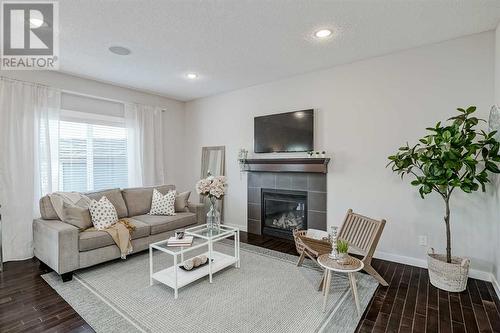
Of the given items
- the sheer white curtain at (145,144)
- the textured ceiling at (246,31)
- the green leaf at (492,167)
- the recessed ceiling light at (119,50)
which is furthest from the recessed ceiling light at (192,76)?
the green leaf at (492,167)

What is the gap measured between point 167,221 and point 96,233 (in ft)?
3.10

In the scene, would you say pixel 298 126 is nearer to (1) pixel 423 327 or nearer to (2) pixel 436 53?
(2) pixel 436 53

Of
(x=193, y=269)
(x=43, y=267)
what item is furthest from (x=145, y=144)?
(x=193, y=269)

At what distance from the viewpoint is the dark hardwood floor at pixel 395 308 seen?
1979 mm

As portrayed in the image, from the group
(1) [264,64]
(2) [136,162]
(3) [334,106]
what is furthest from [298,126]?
(2) [136,162]

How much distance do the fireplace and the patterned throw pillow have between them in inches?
93.4

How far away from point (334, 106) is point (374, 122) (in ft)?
2.03

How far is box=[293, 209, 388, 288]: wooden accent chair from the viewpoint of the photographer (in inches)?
98.7

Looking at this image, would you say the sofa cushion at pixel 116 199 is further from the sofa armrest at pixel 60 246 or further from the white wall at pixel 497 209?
the white wall at pixel 497 209

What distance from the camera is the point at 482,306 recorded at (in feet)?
7.33

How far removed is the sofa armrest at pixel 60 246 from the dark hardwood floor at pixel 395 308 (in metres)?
0.22

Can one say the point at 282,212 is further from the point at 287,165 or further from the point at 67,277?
the point at 67,277

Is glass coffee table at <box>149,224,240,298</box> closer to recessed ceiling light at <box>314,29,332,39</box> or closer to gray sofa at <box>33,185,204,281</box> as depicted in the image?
gray sofa at <box>33,185,204,281</box>

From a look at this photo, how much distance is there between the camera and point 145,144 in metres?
4.93
